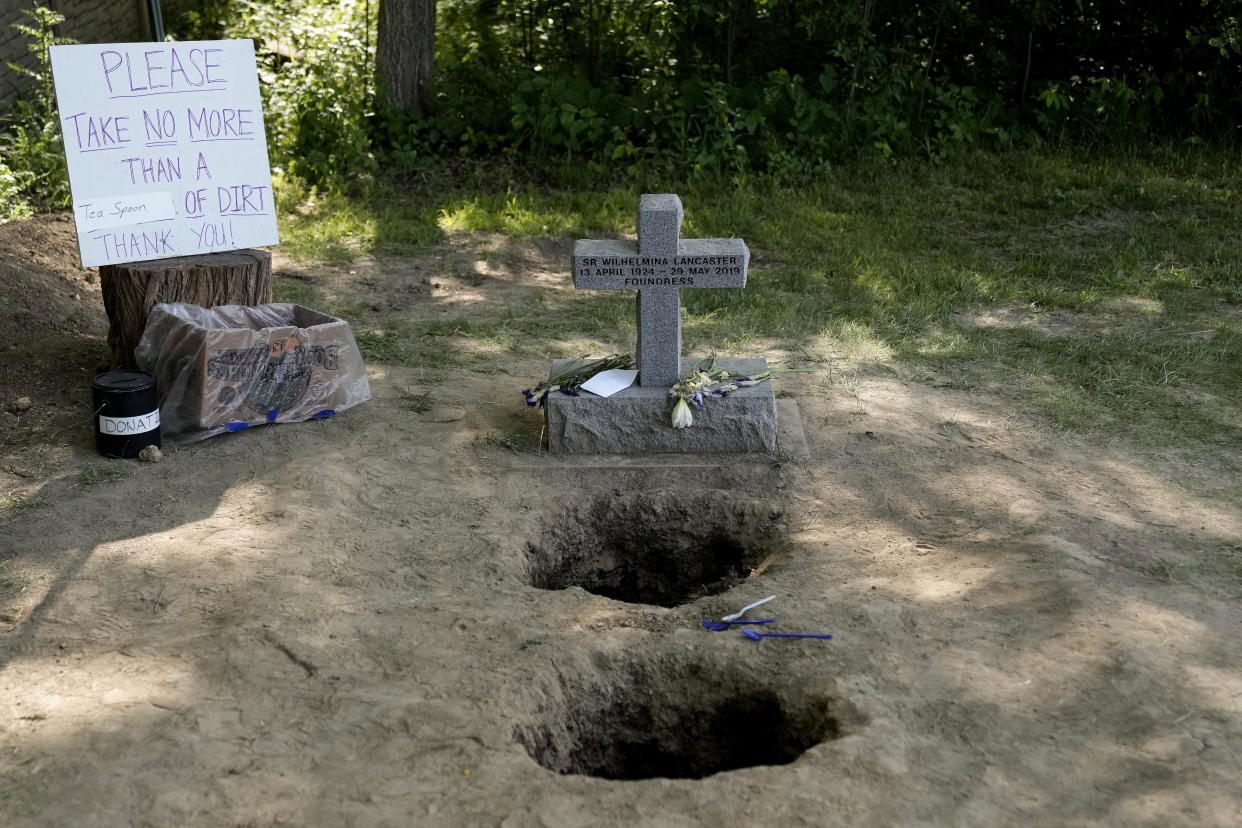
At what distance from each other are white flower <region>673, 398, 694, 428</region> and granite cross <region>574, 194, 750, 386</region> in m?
0.28

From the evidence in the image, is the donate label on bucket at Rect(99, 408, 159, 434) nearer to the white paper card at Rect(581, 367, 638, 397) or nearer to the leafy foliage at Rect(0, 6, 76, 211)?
the white paper card at Rect(581, 367, 638, 397)

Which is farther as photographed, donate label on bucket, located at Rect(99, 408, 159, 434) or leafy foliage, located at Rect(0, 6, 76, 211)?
leafy foliage, located at Rect(0, 6, 76, 211)

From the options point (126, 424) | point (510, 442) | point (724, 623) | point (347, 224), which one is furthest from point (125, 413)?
point (347, 224)

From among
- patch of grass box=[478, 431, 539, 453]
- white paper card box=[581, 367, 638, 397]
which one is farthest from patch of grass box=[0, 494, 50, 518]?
white paper card box=[581, 367, 638, 397]

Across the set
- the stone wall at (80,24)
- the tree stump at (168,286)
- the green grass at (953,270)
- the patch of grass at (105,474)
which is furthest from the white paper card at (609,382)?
the stone wall at (80,24)

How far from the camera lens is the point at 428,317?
24.1ft

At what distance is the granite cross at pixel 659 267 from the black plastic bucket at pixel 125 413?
6.46ft

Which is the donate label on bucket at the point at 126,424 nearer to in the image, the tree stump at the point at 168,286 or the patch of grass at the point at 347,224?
the tree stump at the point at 168,286

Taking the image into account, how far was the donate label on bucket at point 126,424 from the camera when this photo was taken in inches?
203

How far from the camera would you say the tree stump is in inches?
224

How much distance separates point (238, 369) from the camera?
546 centimetres

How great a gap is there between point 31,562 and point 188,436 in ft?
3.96

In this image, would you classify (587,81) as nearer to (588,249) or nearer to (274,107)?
(274,107)

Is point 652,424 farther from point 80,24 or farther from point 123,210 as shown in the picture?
point 80,24
